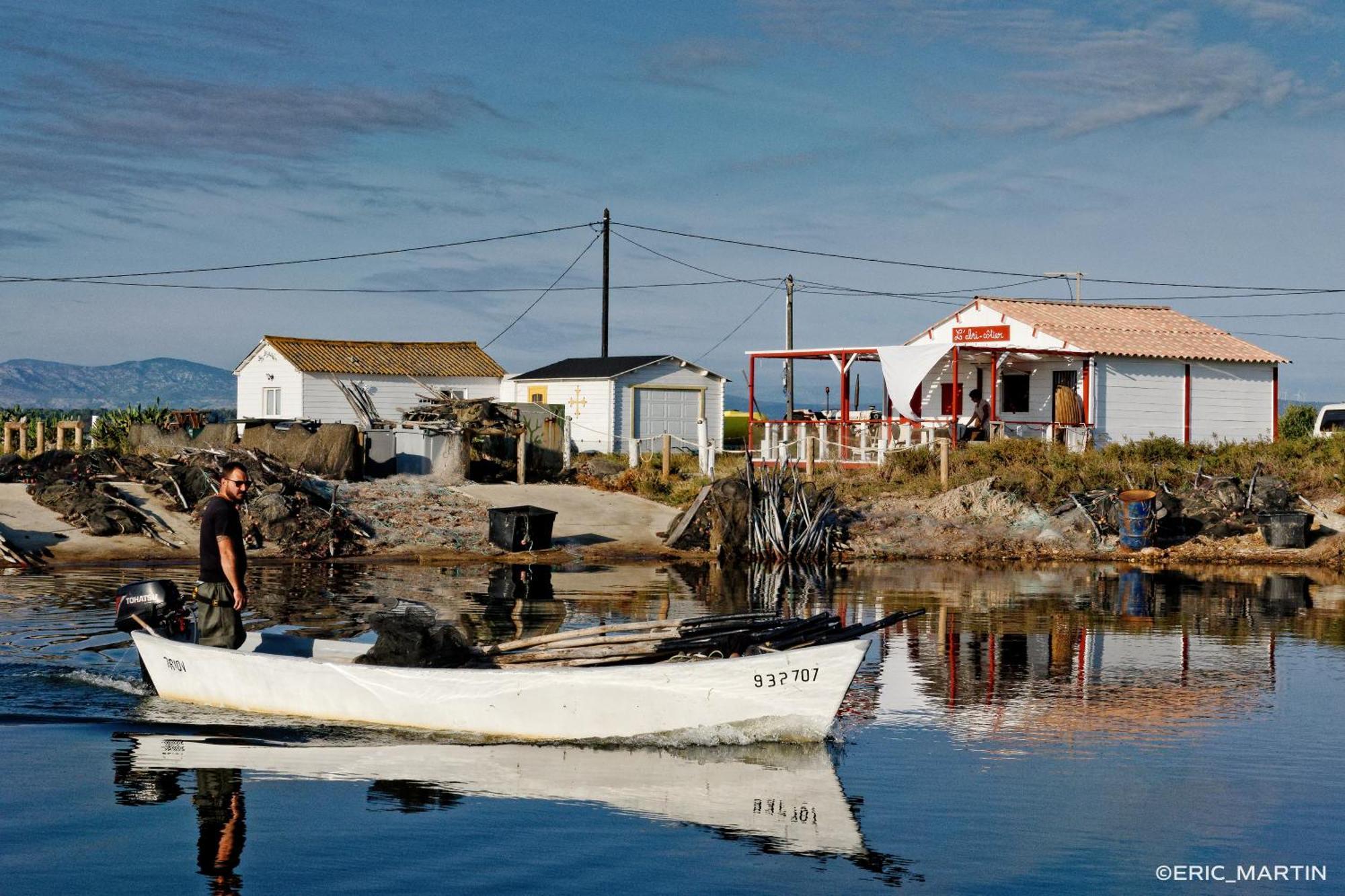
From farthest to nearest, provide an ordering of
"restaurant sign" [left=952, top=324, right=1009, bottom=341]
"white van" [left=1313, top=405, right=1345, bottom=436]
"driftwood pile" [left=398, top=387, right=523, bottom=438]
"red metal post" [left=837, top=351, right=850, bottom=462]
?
"white van" [left=1313, top=405, right=1345, bottom=436] → "restaurant sign" [left=952, top=324, right=1009, bottom=341] → "red metal post" [left=837, top=351, right=850, bottom=462] → "driftwood pile" [left=398, top=387, right=523, bottom=438]

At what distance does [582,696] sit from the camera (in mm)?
11641

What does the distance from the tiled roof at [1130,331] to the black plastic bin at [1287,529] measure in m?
9.14

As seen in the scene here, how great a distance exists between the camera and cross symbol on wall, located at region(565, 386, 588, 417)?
47875 millimetres

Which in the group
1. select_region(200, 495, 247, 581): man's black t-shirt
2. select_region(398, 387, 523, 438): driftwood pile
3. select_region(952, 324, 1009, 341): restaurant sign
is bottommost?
select_region(200, 495, 247, 581): man's black t-shirt

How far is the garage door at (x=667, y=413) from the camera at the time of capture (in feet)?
157

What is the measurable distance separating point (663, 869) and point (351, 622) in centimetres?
1036

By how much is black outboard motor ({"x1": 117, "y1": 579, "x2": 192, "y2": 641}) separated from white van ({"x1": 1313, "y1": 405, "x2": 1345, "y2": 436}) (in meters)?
33.8

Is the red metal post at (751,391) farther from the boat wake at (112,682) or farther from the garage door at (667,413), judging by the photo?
the boat wake at (112,682)

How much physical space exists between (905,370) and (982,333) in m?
3.57

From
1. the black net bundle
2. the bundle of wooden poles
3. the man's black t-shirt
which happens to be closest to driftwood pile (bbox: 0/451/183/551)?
the man's black t-shirt

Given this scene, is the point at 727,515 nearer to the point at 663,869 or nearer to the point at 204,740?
the point at 204,740

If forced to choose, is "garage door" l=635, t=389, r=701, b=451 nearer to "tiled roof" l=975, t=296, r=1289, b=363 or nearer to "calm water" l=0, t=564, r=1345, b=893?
"tiled roof" l=975, t=296, r=1289, b=363

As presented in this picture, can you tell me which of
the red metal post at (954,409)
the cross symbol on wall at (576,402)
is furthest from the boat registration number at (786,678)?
the cross symbol on wall at (576,402)

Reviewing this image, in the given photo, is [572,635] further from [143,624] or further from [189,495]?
[189,495]
